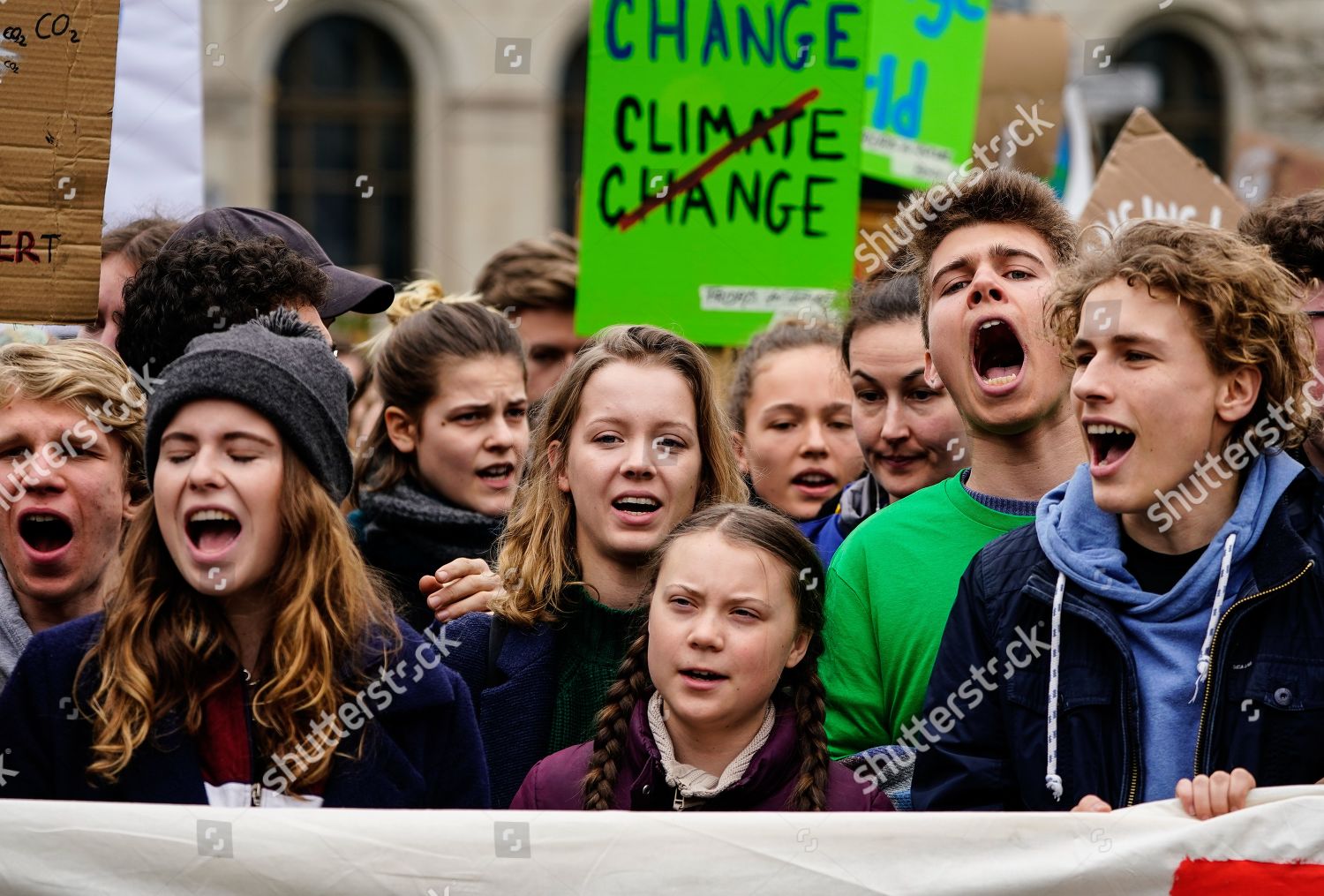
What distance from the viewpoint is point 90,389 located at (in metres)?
3.52

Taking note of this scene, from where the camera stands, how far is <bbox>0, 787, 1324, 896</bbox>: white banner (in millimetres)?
2715

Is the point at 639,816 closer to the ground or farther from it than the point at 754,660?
closer to the ground

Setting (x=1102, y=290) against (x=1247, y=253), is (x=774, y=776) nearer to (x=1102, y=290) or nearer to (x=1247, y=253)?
(x=1102, y=290)

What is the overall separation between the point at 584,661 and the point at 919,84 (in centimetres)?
351

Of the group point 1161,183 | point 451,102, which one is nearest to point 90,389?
point 1161,183

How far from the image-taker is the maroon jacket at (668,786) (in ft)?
10.1

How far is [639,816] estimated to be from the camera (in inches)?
109

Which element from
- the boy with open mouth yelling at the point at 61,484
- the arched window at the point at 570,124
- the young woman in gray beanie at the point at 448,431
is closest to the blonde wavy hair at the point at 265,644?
the boy with open mouth yelling at the point at 61,484

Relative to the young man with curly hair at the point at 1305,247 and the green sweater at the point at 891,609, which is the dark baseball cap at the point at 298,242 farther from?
the young man with curly hair at the point at 1305,247

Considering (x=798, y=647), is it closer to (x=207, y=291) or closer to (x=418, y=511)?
(x=207, y=291)

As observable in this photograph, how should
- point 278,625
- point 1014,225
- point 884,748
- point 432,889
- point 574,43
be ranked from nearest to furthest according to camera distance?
point 432,889, point 278,625, point 884,748, point 1014,225, point 574,43

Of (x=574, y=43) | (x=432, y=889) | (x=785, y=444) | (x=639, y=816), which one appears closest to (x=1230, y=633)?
(x=639, y=816)

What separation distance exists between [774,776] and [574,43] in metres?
21.2

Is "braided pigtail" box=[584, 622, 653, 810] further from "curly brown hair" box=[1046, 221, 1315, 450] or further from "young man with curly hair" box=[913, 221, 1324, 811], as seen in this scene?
"curly brown hair" box=[1046, 221, 1315, 450]
